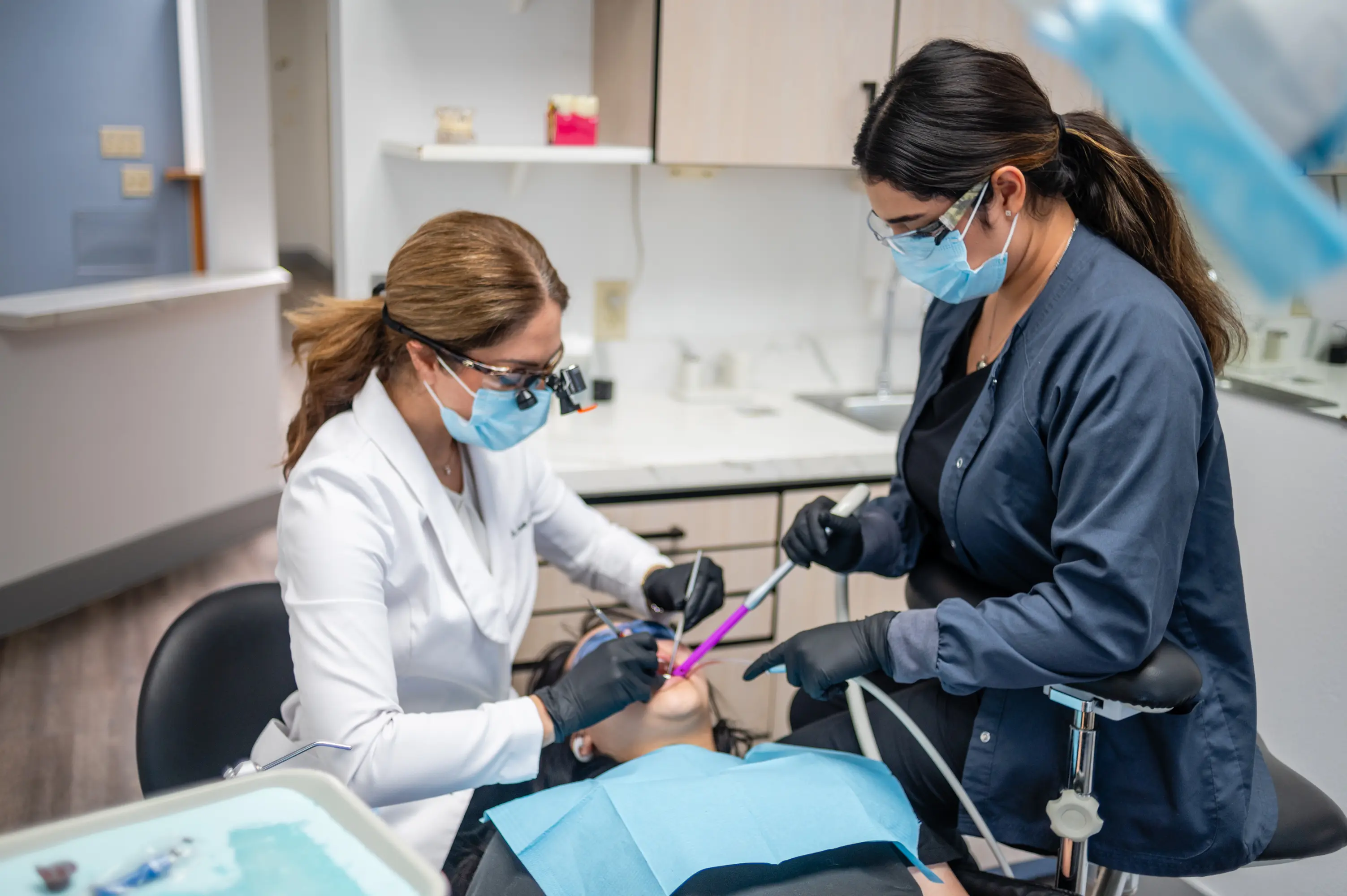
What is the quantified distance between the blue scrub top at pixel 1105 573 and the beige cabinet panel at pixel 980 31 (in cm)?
127

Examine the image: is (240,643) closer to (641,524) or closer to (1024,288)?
(641,524)

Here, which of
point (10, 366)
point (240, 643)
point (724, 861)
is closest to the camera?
point (724, 861)

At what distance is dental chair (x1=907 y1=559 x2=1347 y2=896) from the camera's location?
1150 millimetres

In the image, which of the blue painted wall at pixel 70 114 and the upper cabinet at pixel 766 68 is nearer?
the upper cabinet at pixel 766 68

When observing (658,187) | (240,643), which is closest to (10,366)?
(658,187)

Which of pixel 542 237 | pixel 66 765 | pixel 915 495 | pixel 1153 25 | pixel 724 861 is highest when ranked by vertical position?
pixel 1153 25

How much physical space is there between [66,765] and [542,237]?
176 centimetres

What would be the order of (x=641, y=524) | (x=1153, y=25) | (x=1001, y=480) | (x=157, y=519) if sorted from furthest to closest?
(x=157, y=519), (x=641, y=524), (x=1001, y=480), (x=1153, y=25)

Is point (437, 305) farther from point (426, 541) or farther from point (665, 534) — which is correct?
point (665, 534)

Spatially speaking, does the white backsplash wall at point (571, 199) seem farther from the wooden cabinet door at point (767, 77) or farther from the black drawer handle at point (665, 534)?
the black drawer handle at point (665, 534)

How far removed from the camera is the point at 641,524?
7.10 feet

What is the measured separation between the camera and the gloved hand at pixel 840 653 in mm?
1280

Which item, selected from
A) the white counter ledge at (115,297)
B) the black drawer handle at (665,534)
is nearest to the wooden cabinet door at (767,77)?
the black drawer handle at (665,534)

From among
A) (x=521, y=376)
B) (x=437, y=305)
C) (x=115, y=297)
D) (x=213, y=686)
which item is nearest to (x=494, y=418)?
(x=521, y=376)
